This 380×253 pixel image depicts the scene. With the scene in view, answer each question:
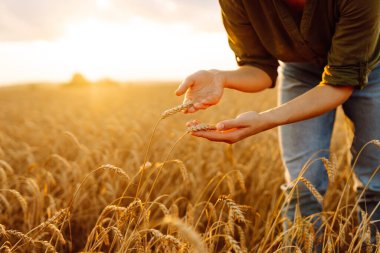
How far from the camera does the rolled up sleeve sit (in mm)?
1636

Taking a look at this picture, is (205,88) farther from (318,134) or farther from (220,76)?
(318,134)

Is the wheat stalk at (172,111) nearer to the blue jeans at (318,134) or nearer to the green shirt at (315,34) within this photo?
the green shirt at (315,34)

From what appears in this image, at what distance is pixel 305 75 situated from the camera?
2.21 metres

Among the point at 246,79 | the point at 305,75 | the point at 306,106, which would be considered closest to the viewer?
the point at 306,106

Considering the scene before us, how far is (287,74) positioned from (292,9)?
46 cm

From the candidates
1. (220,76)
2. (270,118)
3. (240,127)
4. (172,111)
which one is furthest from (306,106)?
(172,111)

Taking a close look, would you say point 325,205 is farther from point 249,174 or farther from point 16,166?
point 16,166

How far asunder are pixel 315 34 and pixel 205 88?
0.57m

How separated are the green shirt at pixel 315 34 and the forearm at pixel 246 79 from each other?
50mm

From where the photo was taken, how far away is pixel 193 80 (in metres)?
1.81

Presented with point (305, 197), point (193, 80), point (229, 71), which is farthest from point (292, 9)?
point (305, 197)

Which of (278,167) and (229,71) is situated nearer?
(229,71)

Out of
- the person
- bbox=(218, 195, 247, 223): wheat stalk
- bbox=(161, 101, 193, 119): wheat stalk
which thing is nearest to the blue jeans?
the person

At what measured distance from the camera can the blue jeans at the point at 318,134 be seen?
1.99 metres
